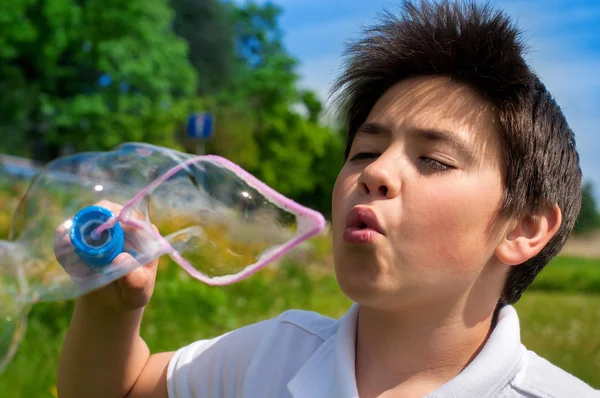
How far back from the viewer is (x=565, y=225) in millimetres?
1554

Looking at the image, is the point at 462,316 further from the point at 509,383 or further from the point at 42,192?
the point at 42,192

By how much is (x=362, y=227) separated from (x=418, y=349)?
272 mm

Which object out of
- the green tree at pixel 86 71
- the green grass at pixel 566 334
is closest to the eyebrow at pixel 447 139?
the green grass at pixel 566 334

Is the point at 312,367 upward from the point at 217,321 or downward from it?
upward

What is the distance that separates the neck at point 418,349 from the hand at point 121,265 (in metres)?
0.46

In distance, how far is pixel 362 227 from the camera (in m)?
1.29

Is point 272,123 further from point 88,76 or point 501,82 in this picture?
point 501,82

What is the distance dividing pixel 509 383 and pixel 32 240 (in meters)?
1.17

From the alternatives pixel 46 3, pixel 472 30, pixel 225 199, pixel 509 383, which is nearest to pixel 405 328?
A: pixel 509 383

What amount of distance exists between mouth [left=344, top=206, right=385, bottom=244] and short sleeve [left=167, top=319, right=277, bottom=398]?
38cm

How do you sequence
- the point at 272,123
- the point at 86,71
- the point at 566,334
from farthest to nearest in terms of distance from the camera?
the point at 272,123 → the point at 86,71 → the point at 566,334

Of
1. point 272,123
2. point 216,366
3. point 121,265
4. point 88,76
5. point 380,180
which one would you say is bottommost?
point 272,123

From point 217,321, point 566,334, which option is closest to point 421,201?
Answer: point 217,321

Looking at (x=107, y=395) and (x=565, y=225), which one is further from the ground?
(x=565, y=225)
